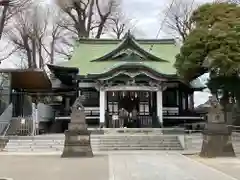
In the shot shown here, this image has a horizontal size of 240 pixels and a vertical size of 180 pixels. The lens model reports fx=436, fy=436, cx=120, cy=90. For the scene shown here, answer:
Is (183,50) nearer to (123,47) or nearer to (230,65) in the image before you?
(230,65)

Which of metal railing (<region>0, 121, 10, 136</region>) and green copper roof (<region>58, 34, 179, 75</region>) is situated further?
green copper roof (<region>58, 34, 179, 75</region>)

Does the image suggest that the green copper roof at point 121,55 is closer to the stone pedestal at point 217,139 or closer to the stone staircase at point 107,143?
the stone staircase at point 107,143

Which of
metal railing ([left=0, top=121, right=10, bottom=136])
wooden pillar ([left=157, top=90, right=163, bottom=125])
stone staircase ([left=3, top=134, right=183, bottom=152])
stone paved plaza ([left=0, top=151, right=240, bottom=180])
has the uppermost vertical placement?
wooden pillar ([left=157, top=90, right=163, bottom=125])

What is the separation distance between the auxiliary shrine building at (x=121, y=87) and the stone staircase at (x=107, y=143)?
19.5ft

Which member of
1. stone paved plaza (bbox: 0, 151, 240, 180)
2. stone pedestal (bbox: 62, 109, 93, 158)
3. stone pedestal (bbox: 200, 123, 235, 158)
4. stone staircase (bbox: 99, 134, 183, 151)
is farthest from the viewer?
stone staircase (bbox: 99, 134, 183, 151)

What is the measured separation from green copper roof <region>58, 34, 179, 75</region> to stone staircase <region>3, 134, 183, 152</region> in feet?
25.2

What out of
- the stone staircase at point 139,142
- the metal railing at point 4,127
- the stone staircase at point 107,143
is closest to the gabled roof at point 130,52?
the stone staircase at point 139,142

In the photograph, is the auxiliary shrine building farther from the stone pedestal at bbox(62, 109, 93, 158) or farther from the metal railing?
the stone pedestal at bbox(62, 109, 93, 158)

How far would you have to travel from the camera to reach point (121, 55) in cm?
3503

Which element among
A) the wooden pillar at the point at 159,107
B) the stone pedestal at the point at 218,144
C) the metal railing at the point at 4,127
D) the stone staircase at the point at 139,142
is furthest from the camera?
the wooden pillar at the point at 159,107

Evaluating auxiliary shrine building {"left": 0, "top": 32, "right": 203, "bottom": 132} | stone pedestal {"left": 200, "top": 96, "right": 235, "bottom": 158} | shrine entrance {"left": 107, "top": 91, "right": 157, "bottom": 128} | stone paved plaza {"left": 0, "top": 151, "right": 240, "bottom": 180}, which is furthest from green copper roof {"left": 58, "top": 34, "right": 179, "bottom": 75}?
stone paved plaza {"left": 0, "top": 151, "right": 240, "bottom": 180}

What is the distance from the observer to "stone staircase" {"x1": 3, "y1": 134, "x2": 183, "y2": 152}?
23609mm

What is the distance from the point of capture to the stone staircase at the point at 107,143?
23.6 metres

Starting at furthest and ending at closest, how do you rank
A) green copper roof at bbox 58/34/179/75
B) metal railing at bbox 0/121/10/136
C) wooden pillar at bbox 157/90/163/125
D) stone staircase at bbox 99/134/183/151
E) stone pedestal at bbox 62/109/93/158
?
green copper roof at bbox 58/34/179/75 → wooden pillar at bbox 157/90/163/125 → metal railing at bbox 0/121/10/136 → stone staircase at bbox 99/134/183/151 → stone pedestal at bbox 62/109/93/158
